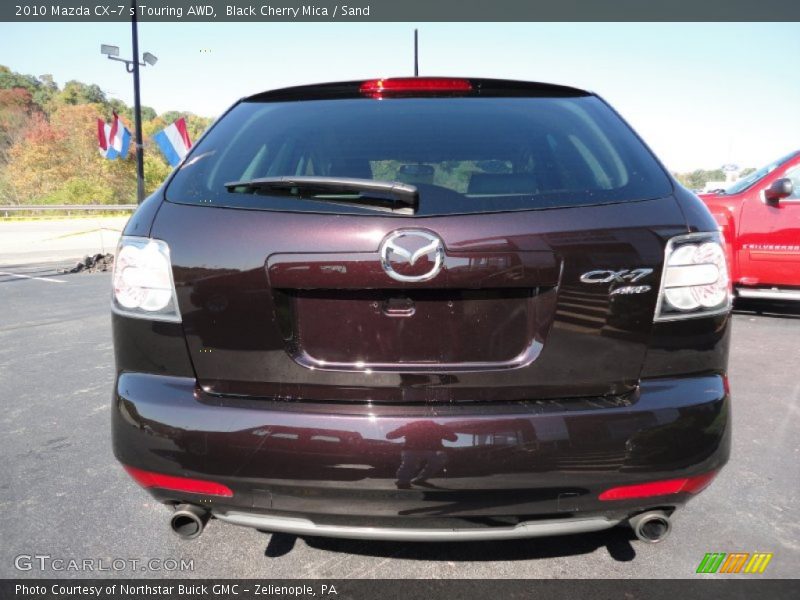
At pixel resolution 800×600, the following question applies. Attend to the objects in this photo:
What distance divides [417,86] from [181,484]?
1449mm

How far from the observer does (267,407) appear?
56.9 inches

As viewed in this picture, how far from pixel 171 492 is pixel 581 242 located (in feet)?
4.32

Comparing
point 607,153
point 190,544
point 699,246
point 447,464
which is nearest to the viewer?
point 447,464

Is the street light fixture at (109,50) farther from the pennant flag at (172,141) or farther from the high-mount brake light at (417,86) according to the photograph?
the high-mount brake light at (417,86)

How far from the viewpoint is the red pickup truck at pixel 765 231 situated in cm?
581

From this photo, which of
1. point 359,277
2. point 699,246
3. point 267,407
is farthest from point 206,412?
point 699,246

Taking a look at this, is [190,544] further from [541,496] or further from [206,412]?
[541,496]

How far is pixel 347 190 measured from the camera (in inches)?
57.6

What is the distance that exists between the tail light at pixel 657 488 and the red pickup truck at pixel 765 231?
Answer: 5.30m

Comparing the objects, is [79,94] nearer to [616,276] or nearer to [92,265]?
[92,265]

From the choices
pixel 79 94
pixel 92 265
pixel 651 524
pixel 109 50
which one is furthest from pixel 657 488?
pixel 79 94

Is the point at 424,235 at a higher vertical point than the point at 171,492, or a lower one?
higher

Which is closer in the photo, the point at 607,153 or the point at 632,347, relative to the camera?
the point at 632,347

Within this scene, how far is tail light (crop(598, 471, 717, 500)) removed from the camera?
1456 millimetres
